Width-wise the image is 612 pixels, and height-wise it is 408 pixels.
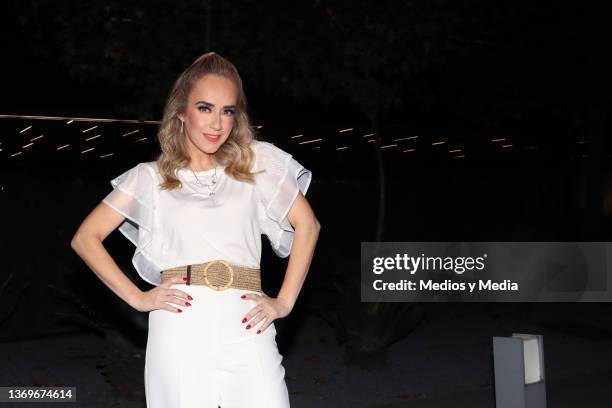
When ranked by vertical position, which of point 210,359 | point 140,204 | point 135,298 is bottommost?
point 210,359

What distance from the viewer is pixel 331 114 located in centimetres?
1964

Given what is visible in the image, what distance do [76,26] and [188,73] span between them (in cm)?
544

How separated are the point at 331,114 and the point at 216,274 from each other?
1676 cm

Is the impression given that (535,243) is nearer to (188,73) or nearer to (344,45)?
(344,45)

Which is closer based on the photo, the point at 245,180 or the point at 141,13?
the point at 245,180

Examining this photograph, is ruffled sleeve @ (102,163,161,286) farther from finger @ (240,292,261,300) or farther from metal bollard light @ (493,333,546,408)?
metal bollard light @ (493,333,546,408)

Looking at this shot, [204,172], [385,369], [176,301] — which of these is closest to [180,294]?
[176,301]

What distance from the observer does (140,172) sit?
3152 mm

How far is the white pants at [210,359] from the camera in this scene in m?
2.96

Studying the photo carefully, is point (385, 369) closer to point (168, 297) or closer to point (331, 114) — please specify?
point (168, 297)

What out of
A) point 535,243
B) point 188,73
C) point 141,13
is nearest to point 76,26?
point 141,13

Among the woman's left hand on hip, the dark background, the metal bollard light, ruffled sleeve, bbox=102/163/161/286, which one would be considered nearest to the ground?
the dark background

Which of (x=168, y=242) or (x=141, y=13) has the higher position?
(x=141, y=13)

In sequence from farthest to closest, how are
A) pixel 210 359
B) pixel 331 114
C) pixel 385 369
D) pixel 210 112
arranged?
pixel 331 114, pixel 385 369, pixel 210 112, pixel 210 359
